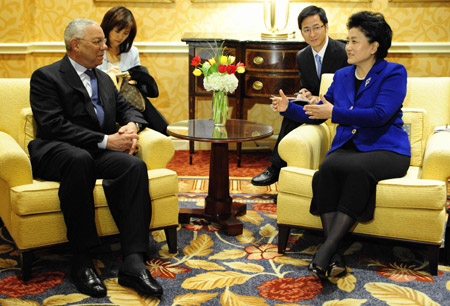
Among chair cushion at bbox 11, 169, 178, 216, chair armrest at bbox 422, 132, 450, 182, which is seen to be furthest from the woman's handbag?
chair armrest at bbox 422, 132, 450, 182

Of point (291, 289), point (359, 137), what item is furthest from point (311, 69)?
point (291, 289)

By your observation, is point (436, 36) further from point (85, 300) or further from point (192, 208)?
point (85, 300)

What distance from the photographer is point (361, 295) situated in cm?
282

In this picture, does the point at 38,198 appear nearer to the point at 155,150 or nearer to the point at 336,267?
the point at 155,150

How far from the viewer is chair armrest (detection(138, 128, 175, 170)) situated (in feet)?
10.9

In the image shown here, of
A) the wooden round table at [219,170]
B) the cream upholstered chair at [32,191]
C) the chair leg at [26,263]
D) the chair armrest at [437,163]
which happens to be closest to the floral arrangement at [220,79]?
the wooden round table at [219,170]

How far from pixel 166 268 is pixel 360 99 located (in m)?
1.51

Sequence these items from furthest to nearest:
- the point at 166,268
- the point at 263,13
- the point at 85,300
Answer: the point at 263,13, the point at 166,268, the point at 85,300

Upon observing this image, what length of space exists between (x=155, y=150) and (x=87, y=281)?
90cm

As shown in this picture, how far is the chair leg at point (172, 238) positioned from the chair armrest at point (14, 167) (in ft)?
2.79

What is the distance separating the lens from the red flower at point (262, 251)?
3285mm

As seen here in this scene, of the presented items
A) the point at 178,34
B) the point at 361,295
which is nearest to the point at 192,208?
the point at 361,295

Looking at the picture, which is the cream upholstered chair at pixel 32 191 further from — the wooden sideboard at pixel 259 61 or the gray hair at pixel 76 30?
the wooden sideboard at pixel 259 61

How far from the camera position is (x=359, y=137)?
325 cm
